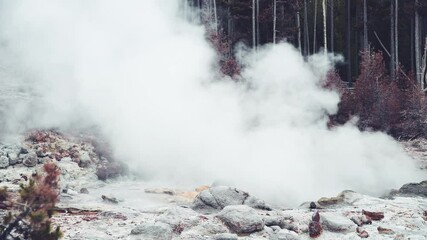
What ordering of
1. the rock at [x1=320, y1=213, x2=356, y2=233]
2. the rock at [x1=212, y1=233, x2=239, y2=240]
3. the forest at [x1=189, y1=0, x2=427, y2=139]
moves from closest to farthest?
1. the rock at [x1=212, y1=233, x2=239, y2=240]
2. the rock at [x1=320, y1=213, x2=356, y2=233]
3. the forest at [x1=189, y1=0, x2=427, y2=139]

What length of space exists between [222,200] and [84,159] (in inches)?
227

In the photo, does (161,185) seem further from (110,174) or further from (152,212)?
(152,212)

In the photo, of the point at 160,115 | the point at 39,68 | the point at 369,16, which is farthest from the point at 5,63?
the point at 369,16

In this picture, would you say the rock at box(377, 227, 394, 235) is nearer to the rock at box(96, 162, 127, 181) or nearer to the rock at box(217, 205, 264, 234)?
the rock at box(217, 205, 264, 234)

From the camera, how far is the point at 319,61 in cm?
2608

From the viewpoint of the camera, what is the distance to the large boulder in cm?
946

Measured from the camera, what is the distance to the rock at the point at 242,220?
25.8 ft

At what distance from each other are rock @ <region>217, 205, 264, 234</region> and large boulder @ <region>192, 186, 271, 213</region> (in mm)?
1181

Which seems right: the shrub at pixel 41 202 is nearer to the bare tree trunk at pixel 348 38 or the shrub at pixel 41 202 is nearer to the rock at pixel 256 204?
the rock at pixel 256 204

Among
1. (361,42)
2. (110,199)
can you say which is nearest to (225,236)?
(110,199)

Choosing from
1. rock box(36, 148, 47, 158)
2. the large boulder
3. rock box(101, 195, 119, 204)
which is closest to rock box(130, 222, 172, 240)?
the large boulder

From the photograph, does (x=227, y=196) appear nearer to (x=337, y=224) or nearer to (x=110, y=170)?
(x=337, y=224)

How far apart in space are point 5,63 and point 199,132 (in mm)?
10962

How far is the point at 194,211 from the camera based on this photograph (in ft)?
29.5
